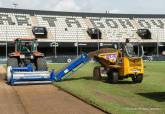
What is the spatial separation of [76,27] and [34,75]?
50684 mm

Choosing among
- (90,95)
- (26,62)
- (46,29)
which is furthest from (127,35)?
(90,95)

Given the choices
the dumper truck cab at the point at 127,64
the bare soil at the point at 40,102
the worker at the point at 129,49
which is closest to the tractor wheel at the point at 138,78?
the dumper truck cab at the point at 127,64

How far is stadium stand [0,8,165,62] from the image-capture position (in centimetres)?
6706

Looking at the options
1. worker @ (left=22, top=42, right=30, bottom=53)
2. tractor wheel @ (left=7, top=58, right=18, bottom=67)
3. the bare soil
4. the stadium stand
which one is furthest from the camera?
the stadium stand

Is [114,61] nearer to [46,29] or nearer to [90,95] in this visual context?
[90,95]

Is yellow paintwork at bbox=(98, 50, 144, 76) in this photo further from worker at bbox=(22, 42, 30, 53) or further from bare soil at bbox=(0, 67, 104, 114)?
worker at bbox=(22, 42, 30, 53)

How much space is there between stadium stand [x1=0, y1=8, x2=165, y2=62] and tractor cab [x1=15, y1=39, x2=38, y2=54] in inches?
1423

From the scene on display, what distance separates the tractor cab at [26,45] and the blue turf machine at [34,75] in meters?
2.66

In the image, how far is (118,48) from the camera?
22703 millimetres

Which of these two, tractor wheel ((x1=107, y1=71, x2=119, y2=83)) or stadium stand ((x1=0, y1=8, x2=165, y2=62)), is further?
stadium stand ((x1=0, y1=8, x2=165, y2=62))

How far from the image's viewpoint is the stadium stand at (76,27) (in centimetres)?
6706

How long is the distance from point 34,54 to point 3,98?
31.2 feet

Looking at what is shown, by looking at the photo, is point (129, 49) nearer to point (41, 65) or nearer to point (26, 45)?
point (41, 65)

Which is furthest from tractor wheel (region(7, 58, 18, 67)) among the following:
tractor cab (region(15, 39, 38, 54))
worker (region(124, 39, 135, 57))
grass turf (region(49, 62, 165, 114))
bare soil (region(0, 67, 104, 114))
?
worker (region(124, 39, 135, 57))
